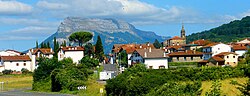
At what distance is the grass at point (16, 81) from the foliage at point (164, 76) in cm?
3558

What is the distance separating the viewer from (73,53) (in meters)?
120

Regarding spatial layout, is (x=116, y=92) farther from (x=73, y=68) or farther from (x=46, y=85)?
(x=46, y=85)

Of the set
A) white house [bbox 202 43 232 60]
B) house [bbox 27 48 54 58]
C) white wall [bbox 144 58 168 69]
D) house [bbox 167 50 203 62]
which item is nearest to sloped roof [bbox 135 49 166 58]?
white wall [bbox 144 58 168 69]

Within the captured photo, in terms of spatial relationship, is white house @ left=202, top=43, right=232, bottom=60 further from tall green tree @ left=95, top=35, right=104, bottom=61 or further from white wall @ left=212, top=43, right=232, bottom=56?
tall green tree @ left=95, top=35, right=104, bottom=61

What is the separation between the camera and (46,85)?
259 feet

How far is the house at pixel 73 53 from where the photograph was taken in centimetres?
11856

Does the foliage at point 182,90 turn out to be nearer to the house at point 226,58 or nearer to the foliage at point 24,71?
the house at point 226,58

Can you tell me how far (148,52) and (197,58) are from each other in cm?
1217

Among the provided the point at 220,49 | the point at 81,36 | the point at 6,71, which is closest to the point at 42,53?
the point at 81,36

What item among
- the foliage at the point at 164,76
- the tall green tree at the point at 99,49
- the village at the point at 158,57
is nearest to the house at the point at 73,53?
the village at the point at 158,57

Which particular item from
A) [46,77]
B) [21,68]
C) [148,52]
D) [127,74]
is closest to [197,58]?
[148,52]

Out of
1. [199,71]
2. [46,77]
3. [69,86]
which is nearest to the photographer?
[199,71]

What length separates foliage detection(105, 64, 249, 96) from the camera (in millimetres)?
45969

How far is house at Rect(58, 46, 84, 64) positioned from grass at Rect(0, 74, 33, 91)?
13.7 meters
